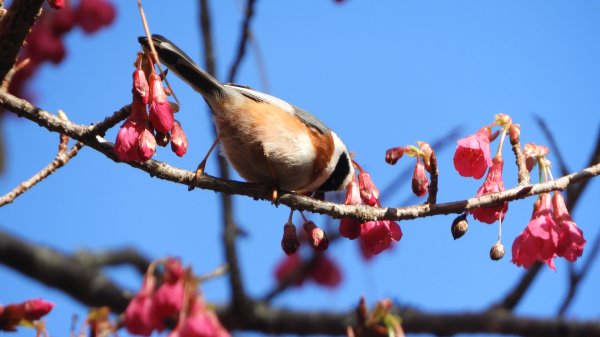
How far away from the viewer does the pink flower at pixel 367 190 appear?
2742mm

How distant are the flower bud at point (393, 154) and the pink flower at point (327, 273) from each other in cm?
275

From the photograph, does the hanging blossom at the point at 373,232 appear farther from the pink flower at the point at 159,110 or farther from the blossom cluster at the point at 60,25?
the blossom cluster at the point at 60,25

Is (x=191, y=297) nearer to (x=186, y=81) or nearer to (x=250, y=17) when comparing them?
(x=186, y=81)

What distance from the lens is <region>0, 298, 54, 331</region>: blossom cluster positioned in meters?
2.45

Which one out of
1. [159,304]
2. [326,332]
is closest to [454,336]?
[326,332]

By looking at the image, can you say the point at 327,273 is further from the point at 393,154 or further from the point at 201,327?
the point at 201,327

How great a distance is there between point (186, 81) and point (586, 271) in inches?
91.9

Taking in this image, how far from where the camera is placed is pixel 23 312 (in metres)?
2.45

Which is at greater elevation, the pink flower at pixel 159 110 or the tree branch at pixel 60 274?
the tree branch at pixel 60 274

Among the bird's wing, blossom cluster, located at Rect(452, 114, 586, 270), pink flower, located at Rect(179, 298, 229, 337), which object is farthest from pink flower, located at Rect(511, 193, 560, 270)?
the bird's wing

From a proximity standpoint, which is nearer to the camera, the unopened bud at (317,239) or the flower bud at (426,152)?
the flower bud at (426,152)

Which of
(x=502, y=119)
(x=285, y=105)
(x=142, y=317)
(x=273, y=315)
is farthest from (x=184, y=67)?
(x=273, y=315)

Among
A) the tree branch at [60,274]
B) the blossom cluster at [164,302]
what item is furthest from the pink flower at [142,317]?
the tree branch at [60,274]

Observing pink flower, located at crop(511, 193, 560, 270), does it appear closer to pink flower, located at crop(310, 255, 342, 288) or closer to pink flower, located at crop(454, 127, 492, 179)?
pink flower, located at crop(454, 127, 492, 179)
